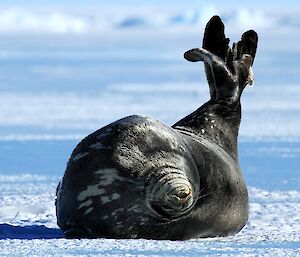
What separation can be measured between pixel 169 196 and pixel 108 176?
0.73 ft

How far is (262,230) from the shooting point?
4.23 meters

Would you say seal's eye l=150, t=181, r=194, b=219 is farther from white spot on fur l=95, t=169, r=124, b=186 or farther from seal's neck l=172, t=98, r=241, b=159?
seal's neck l=172, t=98, r=241, b=159

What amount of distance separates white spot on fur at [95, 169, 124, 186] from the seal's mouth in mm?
129

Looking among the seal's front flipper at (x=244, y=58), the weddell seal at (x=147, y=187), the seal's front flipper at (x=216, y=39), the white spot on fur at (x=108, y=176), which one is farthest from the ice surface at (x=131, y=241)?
the seal's front flipper at (x=216, y=39)

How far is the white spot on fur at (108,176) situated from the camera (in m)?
3.60

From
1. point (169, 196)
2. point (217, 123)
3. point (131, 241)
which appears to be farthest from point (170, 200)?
point (217, 123)

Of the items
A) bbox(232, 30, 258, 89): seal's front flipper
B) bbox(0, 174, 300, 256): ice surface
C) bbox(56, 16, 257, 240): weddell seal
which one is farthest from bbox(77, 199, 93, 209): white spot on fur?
bbox(232, 30, 258, 89): seal's front flipper

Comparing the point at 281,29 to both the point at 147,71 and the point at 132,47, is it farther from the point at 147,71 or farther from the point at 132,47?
the point at 147,71

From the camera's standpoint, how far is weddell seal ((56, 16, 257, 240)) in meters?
3.60

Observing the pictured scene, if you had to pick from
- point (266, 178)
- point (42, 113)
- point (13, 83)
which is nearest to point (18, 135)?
point (42, 113)

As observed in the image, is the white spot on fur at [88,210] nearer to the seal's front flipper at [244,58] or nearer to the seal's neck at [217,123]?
the seal's neck at [217,123]

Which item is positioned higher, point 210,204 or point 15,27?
point 15,27

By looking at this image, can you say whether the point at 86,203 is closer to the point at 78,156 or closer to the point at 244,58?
the point at 78,156

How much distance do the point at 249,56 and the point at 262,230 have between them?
2.84ft
